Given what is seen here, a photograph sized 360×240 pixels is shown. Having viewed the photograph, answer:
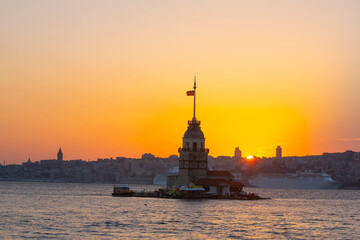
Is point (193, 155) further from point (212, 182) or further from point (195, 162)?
point (212, 182)

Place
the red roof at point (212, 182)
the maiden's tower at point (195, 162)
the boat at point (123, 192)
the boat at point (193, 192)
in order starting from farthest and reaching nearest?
the boat at point (123, 192) → the maiden's tower at point (195, 162) → the red roof at point (212, 182) → the boat at point (193, 192)

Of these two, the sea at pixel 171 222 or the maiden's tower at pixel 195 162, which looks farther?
the maiden's tower at pixel 195 162

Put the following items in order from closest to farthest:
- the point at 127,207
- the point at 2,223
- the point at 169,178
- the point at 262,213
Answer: the point at 2,223, the point at 262,213, the point at 127,207, the point at 169,178

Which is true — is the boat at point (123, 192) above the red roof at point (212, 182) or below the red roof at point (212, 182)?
below

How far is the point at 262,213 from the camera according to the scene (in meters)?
76.8

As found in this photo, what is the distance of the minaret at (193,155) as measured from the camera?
10494 centimetres

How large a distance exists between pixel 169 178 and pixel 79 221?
5057 cm

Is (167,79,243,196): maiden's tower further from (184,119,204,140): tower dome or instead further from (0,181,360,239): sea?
(0,181,360,239): sea

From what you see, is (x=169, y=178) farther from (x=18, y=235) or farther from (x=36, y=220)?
(x=18, y=235)

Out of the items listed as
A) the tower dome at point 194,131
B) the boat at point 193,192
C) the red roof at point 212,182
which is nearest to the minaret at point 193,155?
the tower dome at point 194,131

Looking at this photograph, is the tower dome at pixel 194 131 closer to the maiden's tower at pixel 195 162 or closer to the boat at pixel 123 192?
the maiden's tower at pixel 195 162

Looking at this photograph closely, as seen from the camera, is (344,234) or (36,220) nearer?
(344,234)

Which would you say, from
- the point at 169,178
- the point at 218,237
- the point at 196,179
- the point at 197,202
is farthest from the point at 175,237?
the point at 169,178

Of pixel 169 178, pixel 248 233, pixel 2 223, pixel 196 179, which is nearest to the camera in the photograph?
pixel 248 233
